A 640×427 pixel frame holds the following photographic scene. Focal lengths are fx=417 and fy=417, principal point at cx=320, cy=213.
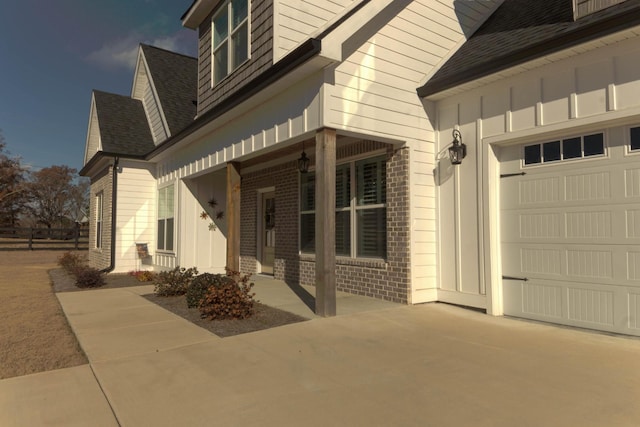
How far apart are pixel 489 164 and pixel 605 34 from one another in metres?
1.98

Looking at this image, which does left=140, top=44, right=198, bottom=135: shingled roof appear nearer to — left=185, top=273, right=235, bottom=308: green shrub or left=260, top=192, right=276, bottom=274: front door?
left=260, top=192, right=276, bottom=274: front door

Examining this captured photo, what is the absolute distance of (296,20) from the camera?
7.19m

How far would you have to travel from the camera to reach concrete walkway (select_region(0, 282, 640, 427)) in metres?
2.90

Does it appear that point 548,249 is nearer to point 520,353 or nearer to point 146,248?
point 520,353

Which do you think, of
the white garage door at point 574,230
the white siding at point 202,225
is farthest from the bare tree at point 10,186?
the white garage door at point 574,230

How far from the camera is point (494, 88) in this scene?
593cm

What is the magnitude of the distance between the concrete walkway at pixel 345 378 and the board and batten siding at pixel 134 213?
7.47 m

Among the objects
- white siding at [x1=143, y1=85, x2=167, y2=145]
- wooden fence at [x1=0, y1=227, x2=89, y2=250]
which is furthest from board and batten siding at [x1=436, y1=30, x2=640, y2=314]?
wooden fence at [x1=0, y1=227, x2=89, y2=250]

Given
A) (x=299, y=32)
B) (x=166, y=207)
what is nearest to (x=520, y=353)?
(x=299, y=32)

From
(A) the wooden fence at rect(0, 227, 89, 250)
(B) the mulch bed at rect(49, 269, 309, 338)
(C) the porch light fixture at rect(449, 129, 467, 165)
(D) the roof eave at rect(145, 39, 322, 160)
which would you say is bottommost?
(B) the mulch bed at rect(49, 269, 309, 338)

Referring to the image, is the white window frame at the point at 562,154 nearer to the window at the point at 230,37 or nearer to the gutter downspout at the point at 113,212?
the window at the point at 230,37

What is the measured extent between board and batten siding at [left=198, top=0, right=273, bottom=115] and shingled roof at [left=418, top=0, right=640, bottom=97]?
2865 mm

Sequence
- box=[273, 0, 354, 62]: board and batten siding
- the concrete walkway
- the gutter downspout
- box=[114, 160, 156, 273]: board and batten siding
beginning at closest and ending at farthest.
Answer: the concrete walkway → box=[273, 0, 354, 62]: board and batten siding → the gutter downspout → box=[114, 160, 156, 273]: board and batten siding

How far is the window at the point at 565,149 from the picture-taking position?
495cm
